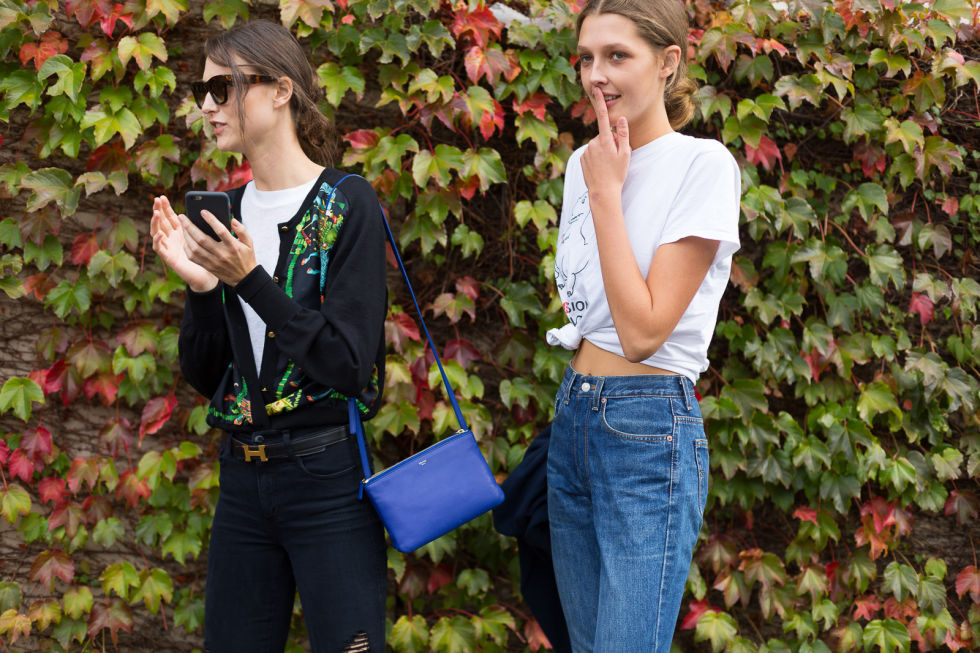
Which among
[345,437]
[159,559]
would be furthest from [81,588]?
[345,437]

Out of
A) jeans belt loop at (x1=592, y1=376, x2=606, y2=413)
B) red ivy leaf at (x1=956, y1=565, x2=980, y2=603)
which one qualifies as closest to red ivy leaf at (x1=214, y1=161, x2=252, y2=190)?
jeans belt loop at (x1=592, y1=376, x2=606, y2=413)

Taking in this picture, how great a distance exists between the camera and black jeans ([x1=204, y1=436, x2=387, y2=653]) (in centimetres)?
152

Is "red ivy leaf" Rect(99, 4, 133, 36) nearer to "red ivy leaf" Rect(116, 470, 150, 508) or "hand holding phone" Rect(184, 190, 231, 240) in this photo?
"hand holding phone" Rect(184, 190, 231, 240)

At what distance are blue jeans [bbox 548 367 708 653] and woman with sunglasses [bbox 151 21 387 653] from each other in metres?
0.45

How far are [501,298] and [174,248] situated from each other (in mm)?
1264

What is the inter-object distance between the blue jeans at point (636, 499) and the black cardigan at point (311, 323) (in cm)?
45

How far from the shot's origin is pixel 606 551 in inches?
53.7

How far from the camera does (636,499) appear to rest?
4.41ft

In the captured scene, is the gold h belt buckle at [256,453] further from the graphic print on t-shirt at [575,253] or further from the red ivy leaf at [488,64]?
the red ivy leaf at [488,64]

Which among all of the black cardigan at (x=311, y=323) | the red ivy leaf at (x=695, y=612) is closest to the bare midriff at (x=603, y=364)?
the black cardigan at (x=311, y=323)

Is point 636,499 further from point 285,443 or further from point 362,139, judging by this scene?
point 362,139

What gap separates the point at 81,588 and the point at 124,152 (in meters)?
1.46

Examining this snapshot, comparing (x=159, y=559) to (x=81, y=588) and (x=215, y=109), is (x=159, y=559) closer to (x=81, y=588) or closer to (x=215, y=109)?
(x=81, y=588)

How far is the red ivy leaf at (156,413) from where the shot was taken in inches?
98.5
